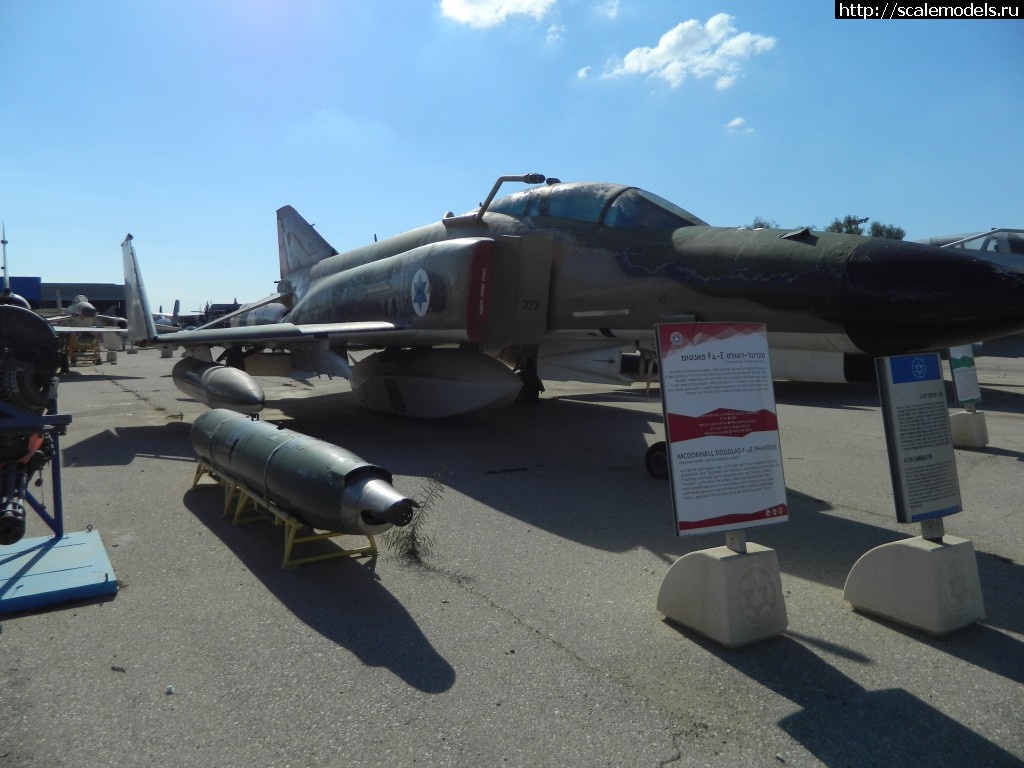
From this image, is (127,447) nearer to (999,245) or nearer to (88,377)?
(88,377)

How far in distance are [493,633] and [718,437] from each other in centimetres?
158

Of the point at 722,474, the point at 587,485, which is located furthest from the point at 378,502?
the point at 587,485

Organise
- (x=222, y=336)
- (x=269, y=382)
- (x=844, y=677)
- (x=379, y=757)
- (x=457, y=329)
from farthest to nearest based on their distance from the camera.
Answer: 1. (x=269, y=382)
2. (x=222, y=336)
3. (x=457, y=329)
4. (x=844, y=677)
5. (x=379, y=757)

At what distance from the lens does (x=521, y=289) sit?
8.12m

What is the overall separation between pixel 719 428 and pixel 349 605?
2341mm

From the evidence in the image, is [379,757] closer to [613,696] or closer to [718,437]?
[613,696]

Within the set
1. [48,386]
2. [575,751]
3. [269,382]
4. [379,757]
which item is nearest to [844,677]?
[575,751]

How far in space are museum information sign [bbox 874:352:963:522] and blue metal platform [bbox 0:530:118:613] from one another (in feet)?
15.0

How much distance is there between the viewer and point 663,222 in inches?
287

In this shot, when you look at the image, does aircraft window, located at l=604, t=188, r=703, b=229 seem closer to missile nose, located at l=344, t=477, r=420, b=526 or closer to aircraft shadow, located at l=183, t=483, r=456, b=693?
missile nose, located at l=344, t=477, r=420, b=526

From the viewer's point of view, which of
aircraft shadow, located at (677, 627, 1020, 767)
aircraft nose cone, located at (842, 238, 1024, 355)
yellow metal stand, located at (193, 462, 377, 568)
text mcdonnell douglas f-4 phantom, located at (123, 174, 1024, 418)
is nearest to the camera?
aircraft shadow, located at (677, 627, 1020, 767)

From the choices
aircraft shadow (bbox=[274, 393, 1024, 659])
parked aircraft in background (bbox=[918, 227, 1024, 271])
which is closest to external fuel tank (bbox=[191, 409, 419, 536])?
aircraft shadow (bbox=[274, 393, 1024, 659])

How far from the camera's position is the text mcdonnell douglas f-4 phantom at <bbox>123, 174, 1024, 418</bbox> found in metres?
5.14

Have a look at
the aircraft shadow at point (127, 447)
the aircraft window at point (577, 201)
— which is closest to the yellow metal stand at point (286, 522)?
the aircraft shadow at point (127, 447)
